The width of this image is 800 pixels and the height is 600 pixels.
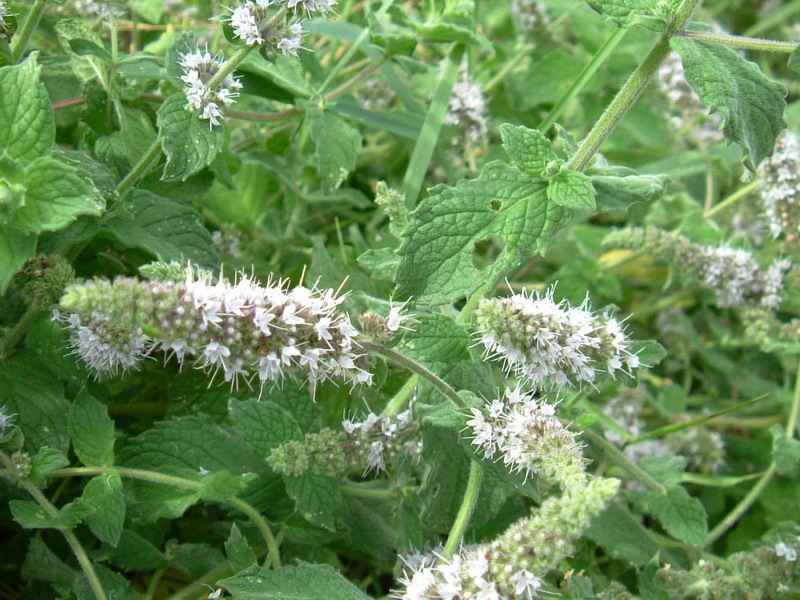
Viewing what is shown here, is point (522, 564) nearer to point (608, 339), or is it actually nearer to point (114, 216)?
point (608, 339)

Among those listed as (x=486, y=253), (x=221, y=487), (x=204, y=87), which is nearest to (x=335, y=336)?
(x=221, y=487)

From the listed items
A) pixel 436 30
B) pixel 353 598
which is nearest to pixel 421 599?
pixel 353 598

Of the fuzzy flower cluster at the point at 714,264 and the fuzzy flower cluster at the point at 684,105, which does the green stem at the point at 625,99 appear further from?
the fuzzy flower cluster at the point at 684,105

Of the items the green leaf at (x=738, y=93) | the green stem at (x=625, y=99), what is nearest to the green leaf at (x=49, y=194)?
the green stem at (x=625, y=99)

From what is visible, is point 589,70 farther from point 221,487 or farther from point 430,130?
point 221,487

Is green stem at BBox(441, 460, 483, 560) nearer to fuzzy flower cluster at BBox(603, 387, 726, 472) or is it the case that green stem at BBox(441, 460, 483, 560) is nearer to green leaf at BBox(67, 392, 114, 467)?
green leaf at BBox(67, 392, 114, 467)

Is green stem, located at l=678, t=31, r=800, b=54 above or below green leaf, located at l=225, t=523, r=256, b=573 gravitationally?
above

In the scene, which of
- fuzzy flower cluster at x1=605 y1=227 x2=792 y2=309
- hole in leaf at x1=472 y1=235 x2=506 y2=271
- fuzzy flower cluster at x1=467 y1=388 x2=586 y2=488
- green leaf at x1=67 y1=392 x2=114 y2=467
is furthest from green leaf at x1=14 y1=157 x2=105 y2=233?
fuzzy flower cluster at x1=605 y1=227 x2=792 y2=309
